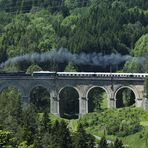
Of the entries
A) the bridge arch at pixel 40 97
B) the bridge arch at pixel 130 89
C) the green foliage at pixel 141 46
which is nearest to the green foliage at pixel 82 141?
the bridge arch at pixel 130 89

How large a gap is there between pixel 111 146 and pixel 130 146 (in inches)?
585

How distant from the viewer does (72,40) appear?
424 feet

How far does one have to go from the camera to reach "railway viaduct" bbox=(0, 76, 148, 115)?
9819 cm

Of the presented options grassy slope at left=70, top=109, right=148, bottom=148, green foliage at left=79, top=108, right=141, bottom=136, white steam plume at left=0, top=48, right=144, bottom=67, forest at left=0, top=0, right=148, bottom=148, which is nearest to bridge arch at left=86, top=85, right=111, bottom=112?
forest at left=0, top=0, right=148, bottom=148

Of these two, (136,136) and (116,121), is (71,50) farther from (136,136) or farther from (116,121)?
(136,136)

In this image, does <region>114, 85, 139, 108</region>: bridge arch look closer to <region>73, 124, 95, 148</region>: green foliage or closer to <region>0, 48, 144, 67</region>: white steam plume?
<region>0, 48, 144, 67</region>: white steam plume

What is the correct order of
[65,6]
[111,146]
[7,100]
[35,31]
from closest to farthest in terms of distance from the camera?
[111,146] → [7,100] → [35,31] → [65,6]

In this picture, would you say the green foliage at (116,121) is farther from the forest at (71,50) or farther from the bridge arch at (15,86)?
the bridge arch at (15,86)

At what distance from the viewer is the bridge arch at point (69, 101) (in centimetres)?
10294

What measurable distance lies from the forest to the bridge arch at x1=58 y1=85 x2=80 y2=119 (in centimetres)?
288

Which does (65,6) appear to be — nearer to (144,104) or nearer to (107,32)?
(107,32)

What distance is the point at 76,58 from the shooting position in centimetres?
12188

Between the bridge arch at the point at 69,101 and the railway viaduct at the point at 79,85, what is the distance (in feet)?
2.09

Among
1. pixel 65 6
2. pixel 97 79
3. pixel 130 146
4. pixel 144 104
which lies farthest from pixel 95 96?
pixel 65 6
